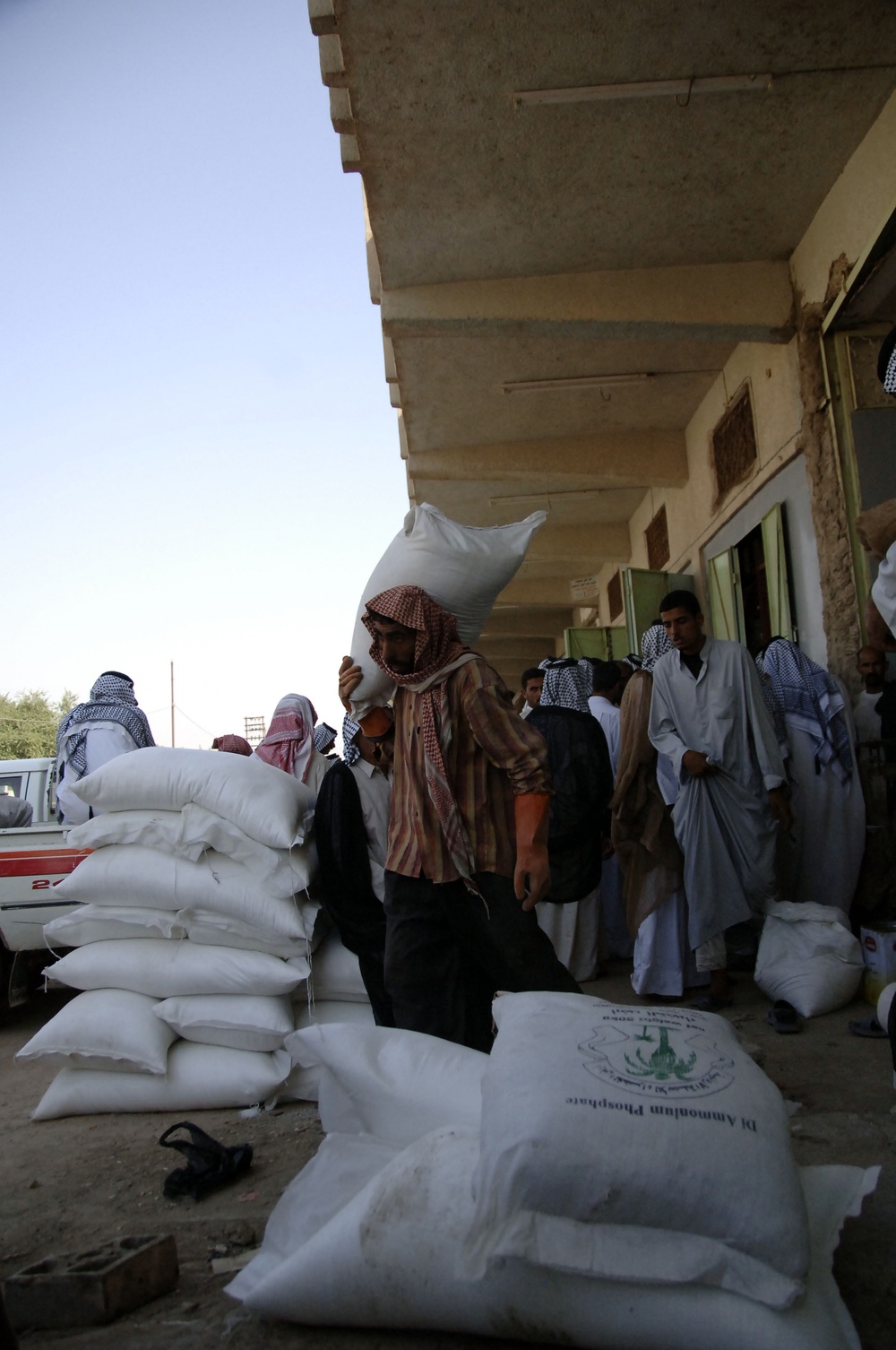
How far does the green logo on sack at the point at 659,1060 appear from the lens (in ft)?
5.31

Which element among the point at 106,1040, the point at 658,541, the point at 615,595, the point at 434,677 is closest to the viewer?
the point at 434,677

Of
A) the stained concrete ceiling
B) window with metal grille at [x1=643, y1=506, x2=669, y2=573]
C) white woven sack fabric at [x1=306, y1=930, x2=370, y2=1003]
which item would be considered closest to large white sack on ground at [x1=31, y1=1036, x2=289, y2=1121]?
white woven sack fabric at [x1=306, y1=930, x2=370, y2=1003]

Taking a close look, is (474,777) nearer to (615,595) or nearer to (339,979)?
(339,979)

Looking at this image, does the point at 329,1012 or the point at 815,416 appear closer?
the point at 329,1012

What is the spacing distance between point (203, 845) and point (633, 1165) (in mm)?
2504

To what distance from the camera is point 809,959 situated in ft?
13.1

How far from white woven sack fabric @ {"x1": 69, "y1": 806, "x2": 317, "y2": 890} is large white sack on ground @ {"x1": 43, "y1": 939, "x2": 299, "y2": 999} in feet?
0.64

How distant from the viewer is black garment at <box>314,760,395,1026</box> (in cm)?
366

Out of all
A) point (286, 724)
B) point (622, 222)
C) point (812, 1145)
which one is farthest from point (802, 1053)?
point (622, 222)

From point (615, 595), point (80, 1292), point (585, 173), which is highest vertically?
point (585, 173)

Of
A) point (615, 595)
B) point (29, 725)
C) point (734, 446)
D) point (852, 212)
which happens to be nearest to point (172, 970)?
point (852, 212)

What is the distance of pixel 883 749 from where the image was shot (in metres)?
5.05

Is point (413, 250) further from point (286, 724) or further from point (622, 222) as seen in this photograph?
Answer: point (286, 724)

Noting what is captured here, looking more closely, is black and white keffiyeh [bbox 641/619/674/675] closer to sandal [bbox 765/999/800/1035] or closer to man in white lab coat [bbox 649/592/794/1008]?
man in white lab coat [bbox 649/592/794/1008]
